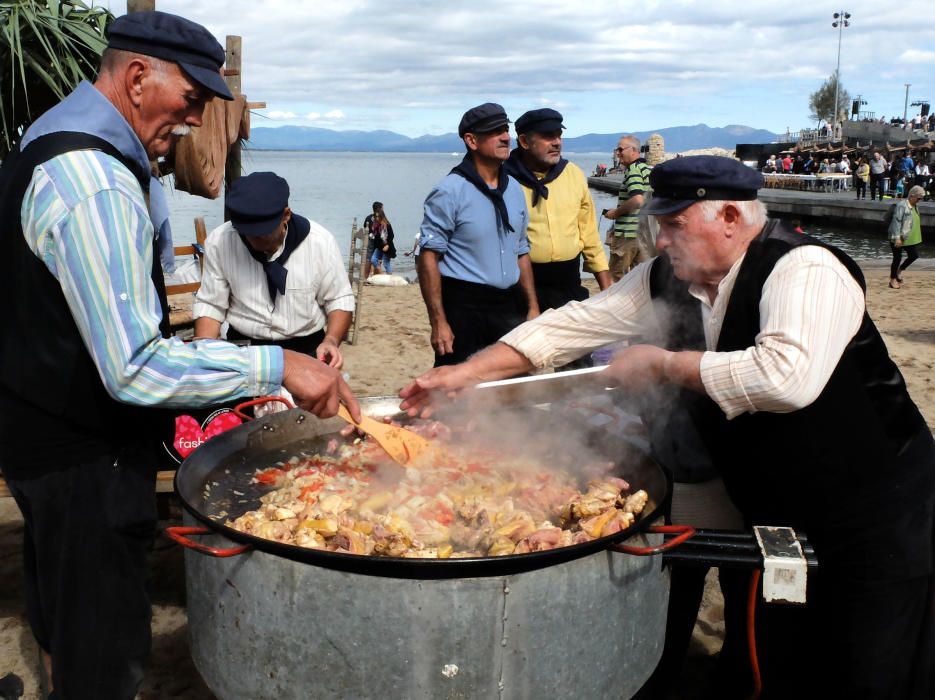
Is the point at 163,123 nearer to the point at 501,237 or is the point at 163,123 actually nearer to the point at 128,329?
the point at 128,329

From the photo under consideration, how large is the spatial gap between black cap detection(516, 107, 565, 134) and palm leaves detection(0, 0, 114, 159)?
111 inches

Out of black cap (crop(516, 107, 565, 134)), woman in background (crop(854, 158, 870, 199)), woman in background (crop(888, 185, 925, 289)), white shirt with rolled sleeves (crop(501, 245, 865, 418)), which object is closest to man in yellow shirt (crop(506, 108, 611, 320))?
black cap (crop(516, 107, 565, 134))

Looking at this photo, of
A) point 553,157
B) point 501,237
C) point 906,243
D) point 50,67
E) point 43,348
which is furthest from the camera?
point 906,243

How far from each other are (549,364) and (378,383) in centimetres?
509

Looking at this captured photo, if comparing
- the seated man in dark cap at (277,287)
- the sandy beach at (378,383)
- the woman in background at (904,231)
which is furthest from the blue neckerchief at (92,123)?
the woman in background at (904,231)

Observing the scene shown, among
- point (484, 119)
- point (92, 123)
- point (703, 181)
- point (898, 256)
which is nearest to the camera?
point (92, 123)

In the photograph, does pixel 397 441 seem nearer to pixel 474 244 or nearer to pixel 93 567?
pixel 93 567

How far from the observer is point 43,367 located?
207 centimetres

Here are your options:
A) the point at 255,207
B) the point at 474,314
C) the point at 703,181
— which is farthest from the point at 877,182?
the point at 703,181

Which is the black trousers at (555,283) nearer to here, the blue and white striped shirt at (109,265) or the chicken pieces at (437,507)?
the chicken pieces at (437,507)

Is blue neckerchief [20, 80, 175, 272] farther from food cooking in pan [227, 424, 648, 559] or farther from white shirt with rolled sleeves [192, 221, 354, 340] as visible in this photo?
white shirt with rolled sleeves [192, 221, 354, 340]

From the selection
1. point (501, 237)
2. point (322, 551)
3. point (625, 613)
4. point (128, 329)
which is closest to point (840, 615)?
point (625, 613)

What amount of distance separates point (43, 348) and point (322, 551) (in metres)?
0.96

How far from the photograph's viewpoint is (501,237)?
16.9ft
